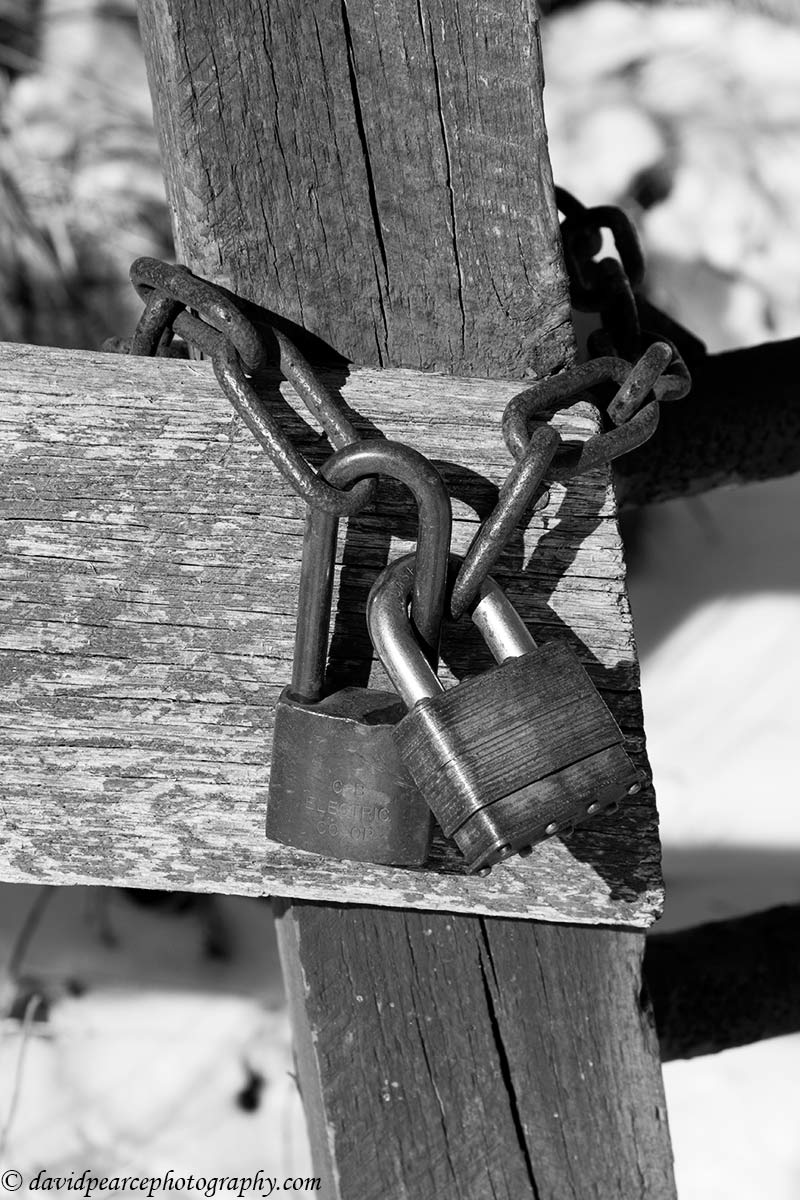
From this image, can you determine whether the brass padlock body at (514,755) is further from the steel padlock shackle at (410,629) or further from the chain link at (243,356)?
the chain link at (243,356)

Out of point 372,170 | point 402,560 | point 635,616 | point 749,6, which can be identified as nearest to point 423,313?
point 372,170

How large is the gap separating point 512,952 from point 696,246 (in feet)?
10.5

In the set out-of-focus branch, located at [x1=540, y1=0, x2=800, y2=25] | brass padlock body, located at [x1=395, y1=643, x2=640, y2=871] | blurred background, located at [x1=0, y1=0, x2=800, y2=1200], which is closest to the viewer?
brass padlock body, located at [x1=395, y1=643, x2=640, y2=871]

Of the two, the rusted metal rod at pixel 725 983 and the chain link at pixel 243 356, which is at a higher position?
the chain link at pixel 243 356

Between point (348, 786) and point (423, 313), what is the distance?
44 cm

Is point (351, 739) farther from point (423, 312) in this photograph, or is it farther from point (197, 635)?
point (423, 312)

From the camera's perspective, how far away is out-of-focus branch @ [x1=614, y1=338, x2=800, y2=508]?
156 centimetres

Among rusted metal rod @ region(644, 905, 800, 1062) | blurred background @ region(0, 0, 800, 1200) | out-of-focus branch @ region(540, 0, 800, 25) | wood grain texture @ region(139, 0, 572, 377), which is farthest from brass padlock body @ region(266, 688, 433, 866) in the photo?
out-of-focus branch @ region(540, 0, 800, 25)

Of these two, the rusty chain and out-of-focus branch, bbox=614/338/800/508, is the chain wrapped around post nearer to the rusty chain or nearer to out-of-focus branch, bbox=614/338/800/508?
the rusty chain

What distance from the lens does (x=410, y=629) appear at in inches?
33.9

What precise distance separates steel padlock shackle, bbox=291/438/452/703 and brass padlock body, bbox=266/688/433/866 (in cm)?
3

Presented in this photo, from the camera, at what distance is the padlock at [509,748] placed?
79 cm

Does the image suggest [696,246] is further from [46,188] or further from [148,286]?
[148,286]

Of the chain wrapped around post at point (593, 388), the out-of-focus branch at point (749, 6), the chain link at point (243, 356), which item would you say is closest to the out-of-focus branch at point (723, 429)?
the chain wrapped around post at point (593, 388)
